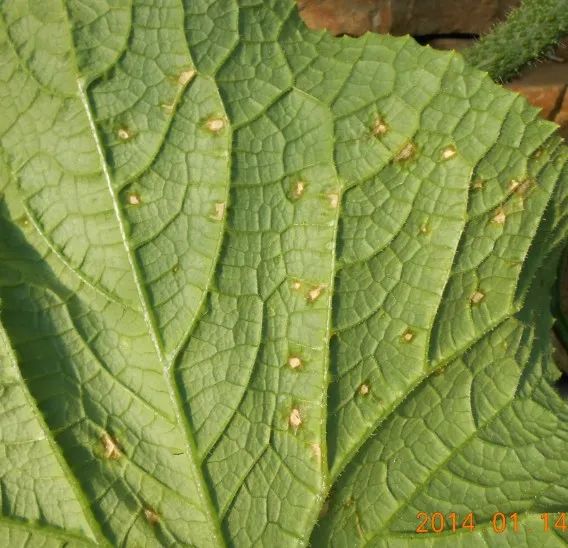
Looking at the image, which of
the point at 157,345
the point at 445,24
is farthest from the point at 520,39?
the point at 157,345

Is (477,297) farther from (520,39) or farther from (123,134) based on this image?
(520,39)

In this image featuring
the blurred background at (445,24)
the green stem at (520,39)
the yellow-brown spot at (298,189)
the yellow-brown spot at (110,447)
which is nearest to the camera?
the yellow-brown spot at (110,447)

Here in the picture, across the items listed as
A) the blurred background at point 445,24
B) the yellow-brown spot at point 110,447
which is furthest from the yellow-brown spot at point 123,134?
the blurred background at point 445,24

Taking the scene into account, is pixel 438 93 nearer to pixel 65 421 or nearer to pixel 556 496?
pixel 556 496

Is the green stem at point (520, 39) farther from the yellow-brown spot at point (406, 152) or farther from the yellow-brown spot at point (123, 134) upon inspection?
the yellow-brown spot at point (123, 134)

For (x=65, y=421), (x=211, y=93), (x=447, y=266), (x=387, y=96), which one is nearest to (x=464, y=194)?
(x=447, y=266)
